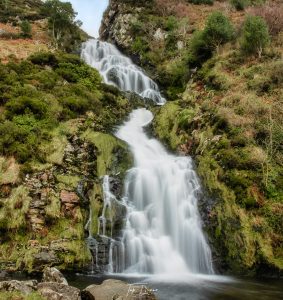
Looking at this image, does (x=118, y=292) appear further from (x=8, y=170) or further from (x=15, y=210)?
(x=8, y=170)

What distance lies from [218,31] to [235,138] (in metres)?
15.7

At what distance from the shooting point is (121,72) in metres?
38.4

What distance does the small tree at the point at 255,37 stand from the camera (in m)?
29.3

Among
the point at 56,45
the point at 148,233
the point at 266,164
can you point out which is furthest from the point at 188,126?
the point at 56,45

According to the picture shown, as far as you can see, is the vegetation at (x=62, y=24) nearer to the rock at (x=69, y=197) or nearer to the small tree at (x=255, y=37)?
the small tree at (x=255, y=37)

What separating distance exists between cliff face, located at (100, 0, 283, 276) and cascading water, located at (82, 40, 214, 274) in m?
0.80

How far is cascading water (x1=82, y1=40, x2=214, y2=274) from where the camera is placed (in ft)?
56.3

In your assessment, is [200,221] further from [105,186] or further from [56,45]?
[56,45]

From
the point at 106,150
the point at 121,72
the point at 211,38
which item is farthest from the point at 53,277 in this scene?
the point at 121,72

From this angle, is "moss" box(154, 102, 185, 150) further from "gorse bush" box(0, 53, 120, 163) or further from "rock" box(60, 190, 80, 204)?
"rock" box(60, 190, 80, 204)

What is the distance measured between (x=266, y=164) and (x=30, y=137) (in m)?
12.6

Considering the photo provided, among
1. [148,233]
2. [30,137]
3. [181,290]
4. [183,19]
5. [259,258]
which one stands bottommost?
[181,290]

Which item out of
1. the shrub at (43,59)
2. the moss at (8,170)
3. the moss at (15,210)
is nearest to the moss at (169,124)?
the moss at (8,170)

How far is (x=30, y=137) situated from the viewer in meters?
20.5
